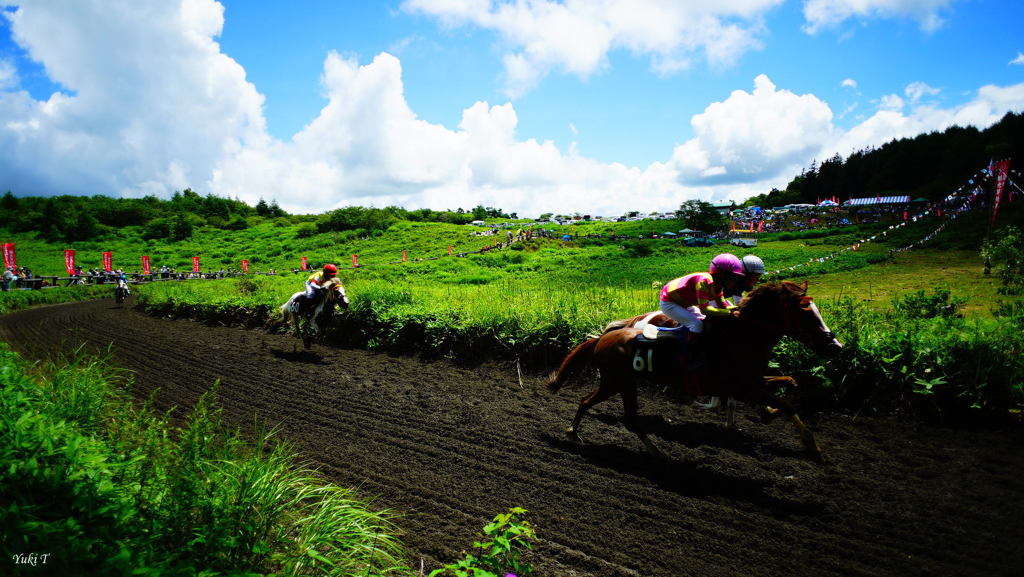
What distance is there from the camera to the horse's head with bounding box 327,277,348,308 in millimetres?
10359

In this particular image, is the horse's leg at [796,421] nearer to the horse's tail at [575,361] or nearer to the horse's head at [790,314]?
the horse's head at [790,314]

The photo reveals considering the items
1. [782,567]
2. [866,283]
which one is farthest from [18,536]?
[866,283]

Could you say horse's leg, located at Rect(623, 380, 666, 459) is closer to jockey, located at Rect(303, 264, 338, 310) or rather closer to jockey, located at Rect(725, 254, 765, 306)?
jockey, located at Rect(725, 254, 765, 306)

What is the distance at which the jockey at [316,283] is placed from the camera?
10.4 metres

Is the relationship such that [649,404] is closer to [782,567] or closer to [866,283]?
[782,567]

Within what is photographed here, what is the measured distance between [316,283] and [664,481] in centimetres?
885

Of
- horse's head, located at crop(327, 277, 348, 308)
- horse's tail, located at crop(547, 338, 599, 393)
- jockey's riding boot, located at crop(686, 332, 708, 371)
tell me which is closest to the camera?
jockey's riding boot, located at crop(686, 332, 708, 371)

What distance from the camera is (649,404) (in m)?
A: 6.59

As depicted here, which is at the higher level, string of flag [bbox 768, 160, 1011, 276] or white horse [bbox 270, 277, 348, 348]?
string of flag [bbox 768, 160, 1011, 276]

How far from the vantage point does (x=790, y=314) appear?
4.61 meters

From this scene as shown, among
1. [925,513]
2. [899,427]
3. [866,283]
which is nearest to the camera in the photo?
[925,513]

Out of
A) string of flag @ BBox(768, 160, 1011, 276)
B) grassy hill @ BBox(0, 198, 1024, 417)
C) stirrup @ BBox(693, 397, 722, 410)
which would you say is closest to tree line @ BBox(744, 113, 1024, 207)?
string of flag @ BBox(768, 160, 1011, 276)

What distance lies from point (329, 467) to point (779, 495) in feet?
15.0

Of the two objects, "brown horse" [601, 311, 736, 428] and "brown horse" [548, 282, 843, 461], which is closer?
"brown horse" [548, 282, 843, 461]
